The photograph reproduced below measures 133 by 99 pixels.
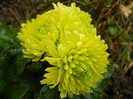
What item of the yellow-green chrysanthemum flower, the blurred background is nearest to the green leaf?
the yellow-green chrysanthemum flower

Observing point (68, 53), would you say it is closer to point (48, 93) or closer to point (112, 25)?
point (48, 93)

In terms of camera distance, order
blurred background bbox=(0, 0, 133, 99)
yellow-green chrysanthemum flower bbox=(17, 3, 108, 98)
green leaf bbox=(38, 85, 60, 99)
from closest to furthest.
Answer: yellow-green chrysanthemum flower bbox=(17, 3, 108, 98), green leaf bbox=(38, 85, 60, 99), blurred background bbox=(0, 0, 133, 99)

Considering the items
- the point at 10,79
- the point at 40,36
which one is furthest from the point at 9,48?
the point at 40,36

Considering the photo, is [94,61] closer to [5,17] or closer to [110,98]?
[110,98]

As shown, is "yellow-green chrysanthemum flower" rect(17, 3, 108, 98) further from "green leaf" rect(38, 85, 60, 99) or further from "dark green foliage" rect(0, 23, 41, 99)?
"dark green foliage" rect(0, 23, 41, 99)

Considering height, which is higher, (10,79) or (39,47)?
(39,47)

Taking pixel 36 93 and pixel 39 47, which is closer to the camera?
pixel 39 47

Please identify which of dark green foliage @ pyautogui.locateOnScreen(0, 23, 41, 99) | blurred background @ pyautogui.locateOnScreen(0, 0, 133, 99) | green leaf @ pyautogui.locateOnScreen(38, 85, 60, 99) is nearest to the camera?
green leaf @ pyautogui.locateOnScreen(38, 85, 60, 99)

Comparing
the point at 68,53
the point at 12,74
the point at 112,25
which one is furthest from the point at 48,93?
the point at 112,25
